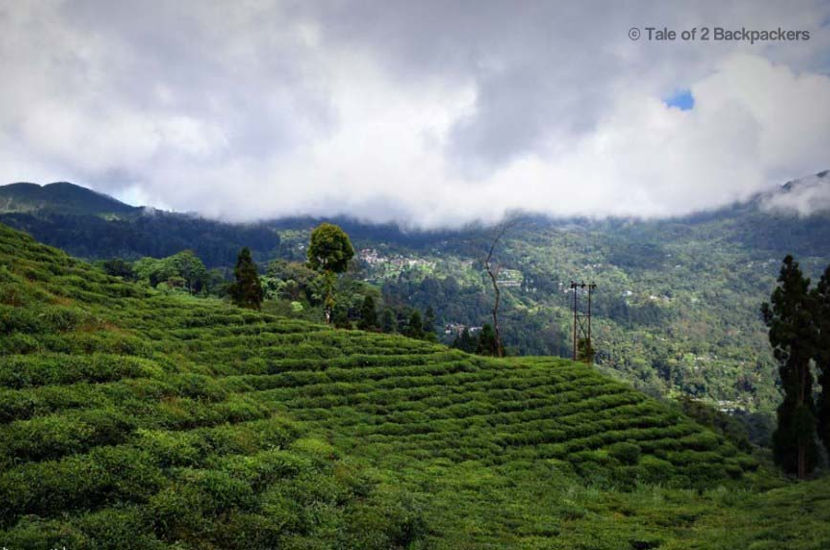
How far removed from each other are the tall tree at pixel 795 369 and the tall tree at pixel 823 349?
42 centimetres

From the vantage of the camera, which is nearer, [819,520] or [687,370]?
[819,520]

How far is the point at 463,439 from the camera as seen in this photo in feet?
91.0

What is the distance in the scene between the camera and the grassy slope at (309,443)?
1077cm

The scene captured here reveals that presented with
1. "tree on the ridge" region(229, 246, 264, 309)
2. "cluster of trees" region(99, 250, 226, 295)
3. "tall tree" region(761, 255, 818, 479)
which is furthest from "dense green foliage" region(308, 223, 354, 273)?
"cluster of trees" region(99, 250, 226, 295)

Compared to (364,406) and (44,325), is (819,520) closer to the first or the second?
(364,406)

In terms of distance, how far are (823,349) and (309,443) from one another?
37.8 meters

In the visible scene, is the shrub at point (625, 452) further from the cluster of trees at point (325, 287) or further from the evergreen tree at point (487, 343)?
the evergreen tree at point (487, 343)

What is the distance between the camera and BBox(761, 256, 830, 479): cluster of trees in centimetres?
3750

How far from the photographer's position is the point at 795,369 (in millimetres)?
38656

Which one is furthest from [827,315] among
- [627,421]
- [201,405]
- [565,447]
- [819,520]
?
[201,405]

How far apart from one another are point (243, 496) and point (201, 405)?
5.04 metres

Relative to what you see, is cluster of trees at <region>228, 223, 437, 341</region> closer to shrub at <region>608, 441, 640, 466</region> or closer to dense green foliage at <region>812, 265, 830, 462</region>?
shrub at <region>608, 441, 640, 466</region>

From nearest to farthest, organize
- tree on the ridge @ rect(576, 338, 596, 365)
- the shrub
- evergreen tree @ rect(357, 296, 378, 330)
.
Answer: the shrub, tree on the ridge @ rect(576, 338, 596, 365), evergreen tree @ rect(357, 296, 378, 330)

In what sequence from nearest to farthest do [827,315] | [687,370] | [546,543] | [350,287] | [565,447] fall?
1. [546,543]
2. [565,447]
3. [827,315]
4. [350,287]
5. [687,370]
